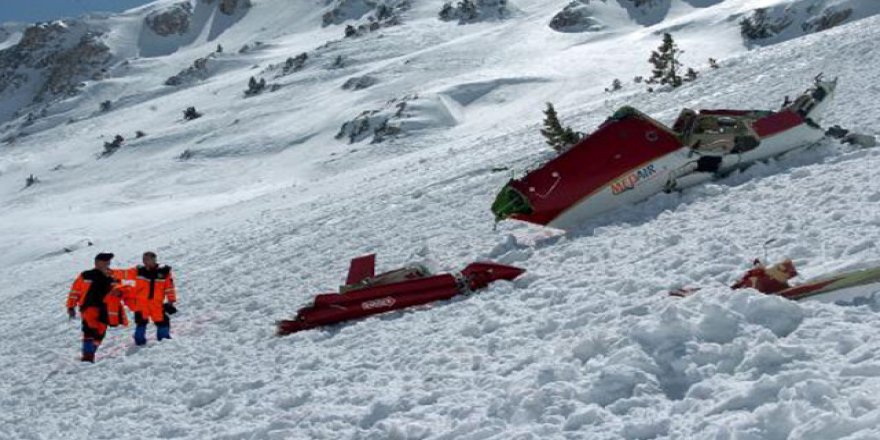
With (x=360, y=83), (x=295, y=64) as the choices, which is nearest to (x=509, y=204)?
(x=360, y=83)

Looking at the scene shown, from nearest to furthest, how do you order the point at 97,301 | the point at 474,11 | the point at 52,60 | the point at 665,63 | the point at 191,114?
the point at 97,301, the point at 665,63, the point at 191,114, the point at 474,11, the point at 52,60

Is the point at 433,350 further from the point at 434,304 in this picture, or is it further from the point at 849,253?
the point at 849,253

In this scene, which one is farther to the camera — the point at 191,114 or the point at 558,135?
the point at 191,114

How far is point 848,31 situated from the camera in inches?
1074

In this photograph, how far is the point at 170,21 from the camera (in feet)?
453

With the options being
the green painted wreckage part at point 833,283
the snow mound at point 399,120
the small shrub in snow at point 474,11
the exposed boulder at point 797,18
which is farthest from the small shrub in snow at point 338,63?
the green painted wreckage part at point 833,283

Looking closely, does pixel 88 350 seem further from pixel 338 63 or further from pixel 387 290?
pixel 338 63

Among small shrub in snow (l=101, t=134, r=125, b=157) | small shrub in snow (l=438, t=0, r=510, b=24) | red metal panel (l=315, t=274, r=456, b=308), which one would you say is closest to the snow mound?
small shrub in snow (l=101, t=134, r=125, b=157)

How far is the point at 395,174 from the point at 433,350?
21529 mm

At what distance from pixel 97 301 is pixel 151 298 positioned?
31.0 inches

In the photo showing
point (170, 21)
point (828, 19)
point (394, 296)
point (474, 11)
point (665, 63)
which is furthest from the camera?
point (170, 21)

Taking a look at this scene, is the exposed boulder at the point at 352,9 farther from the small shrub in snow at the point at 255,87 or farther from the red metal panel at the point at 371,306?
the red metal panel at the point at 371,306

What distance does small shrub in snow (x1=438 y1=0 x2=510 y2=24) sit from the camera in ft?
292

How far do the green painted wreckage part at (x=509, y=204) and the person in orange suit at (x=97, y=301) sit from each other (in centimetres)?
579
